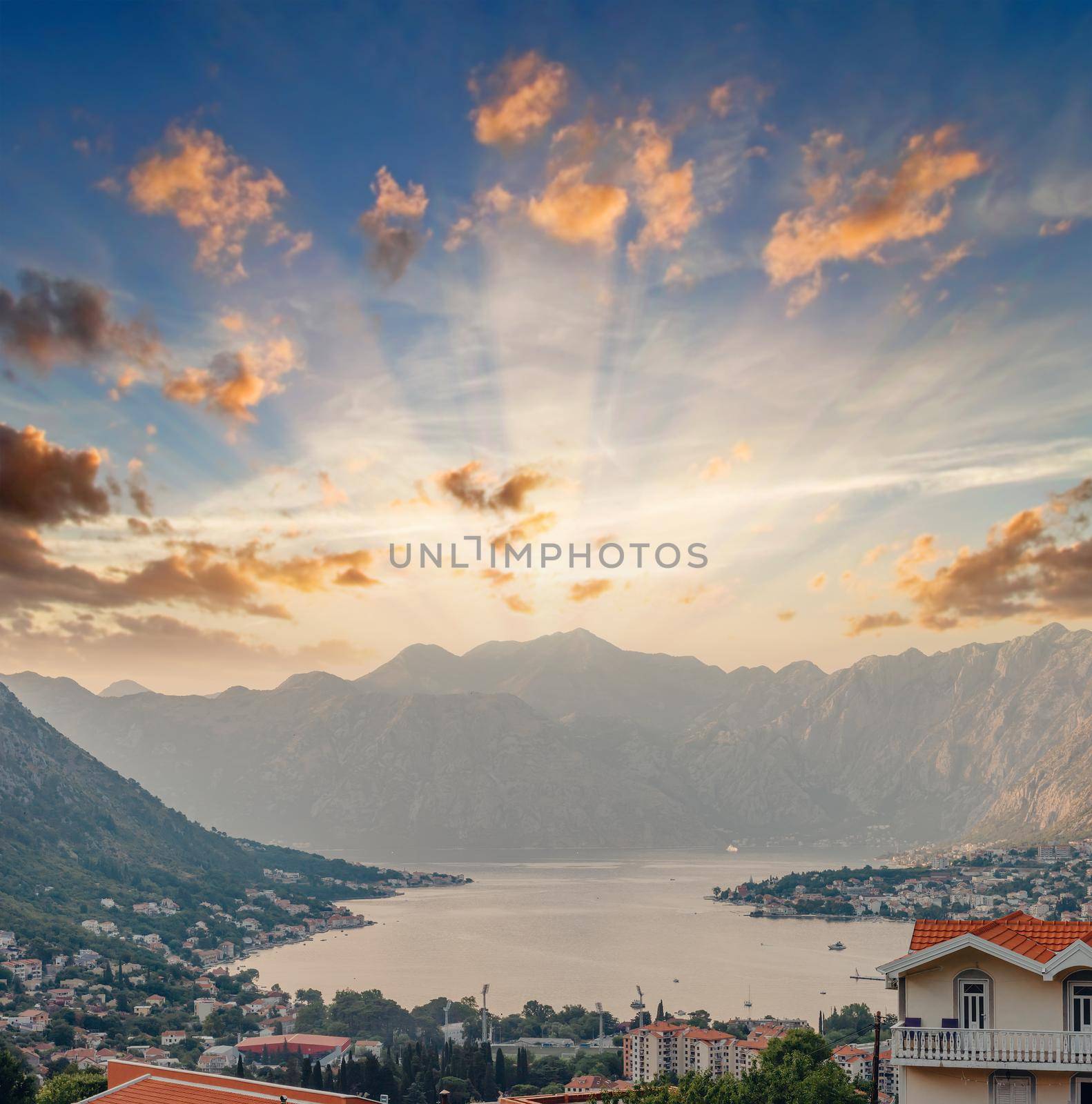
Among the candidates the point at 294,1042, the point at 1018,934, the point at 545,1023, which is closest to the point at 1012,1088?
the point at 1018,934

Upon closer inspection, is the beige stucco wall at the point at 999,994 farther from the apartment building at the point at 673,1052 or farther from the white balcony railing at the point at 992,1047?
the apartment building at the point at 673,1052

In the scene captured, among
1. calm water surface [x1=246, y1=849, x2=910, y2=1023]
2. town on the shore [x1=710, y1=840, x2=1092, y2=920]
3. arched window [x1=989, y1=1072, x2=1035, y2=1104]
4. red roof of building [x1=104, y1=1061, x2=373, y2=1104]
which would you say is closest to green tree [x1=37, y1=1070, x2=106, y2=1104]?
red roof of building [x1=104, y1=1061, x2=373, y2=1104]

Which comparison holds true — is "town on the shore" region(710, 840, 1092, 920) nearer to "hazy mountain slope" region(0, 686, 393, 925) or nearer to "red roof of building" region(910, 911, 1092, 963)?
"hazy mountain slope" region(0, 686, 393, 925)

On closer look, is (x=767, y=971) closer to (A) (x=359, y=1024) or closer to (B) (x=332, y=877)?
(A) (x=359, y=1024)

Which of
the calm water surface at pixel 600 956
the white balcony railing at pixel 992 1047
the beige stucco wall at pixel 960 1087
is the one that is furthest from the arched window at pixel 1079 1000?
the calm water surface at pixel 600 956

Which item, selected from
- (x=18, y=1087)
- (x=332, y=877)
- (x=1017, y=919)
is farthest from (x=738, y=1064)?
(x=332, y=877)

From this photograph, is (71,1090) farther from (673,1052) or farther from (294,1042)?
(294,1042)
